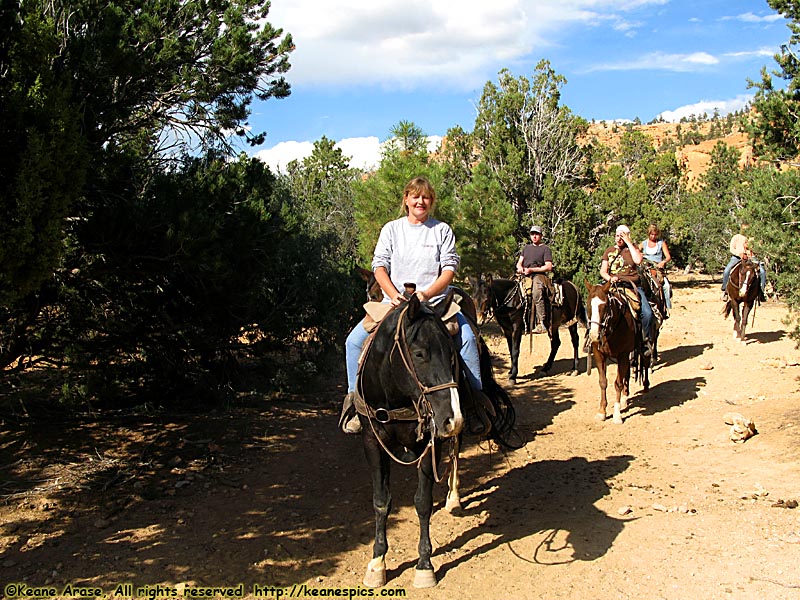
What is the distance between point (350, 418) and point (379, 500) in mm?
754

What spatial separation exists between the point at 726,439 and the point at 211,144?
25.6ft

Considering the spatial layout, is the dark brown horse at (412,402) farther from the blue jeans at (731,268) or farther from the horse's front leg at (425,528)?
the blue jeans at (731,268)

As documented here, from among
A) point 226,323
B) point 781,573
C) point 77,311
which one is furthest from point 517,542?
point 77,311

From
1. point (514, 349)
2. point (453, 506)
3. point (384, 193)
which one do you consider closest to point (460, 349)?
point (453, 506)

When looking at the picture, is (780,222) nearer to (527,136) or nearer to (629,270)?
(629,270)

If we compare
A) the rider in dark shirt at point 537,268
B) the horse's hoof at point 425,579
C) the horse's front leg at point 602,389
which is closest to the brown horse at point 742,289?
the rider in dark shirt at point 537,268

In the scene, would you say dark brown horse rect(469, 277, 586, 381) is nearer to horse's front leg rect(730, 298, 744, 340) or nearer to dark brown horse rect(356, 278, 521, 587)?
horse's front leg rect(730, 298, 744, 340)

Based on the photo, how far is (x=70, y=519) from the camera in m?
5.93

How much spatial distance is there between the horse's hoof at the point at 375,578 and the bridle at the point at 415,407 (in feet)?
2.80

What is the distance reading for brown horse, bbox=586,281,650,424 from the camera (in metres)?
9.33

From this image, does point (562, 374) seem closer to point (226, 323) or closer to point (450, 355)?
point (226, 323)

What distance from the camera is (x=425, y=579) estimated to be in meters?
4.79

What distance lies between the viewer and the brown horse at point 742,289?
50.6 feet

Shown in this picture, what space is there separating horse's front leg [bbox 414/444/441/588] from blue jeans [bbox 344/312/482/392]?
782 mm
